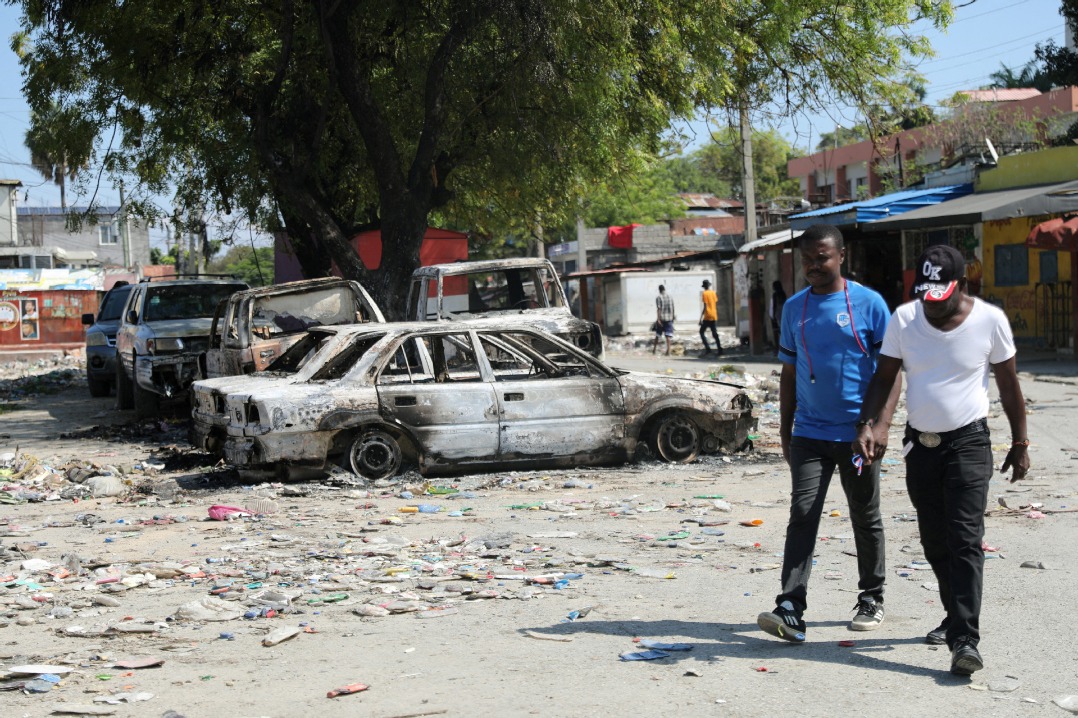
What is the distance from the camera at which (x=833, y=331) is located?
17.9 feet

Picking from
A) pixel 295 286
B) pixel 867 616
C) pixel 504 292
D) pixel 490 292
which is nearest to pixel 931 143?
pixel 504 292

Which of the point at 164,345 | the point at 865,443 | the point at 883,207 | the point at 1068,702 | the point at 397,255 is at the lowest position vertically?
the point at 1068,702

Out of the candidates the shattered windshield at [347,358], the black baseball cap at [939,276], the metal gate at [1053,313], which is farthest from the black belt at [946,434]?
the metal gate at [1053,313]

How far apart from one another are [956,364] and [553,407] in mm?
6063

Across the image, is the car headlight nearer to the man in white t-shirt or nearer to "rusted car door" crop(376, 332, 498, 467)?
"rusted car door" crop(376, 332, 498, 467)

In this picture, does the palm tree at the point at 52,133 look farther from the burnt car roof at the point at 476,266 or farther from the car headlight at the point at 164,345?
the burnt car roof at the point at 476,266

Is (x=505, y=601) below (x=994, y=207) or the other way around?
below

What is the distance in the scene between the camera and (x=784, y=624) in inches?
208

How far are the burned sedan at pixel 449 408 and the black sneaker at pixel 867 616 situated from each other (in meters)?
5.42

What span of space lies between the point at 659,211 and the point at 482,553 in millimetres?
60280

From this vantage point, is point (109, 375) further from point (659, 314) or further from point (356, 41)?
point (659, 314)

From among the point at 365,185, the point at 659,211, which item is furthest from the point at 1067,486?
the point at 659,211

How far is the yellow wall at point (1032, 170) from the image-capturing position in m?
23.6

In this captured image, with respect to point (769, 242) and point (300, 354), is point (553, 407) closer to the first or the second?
point (300, 354)
